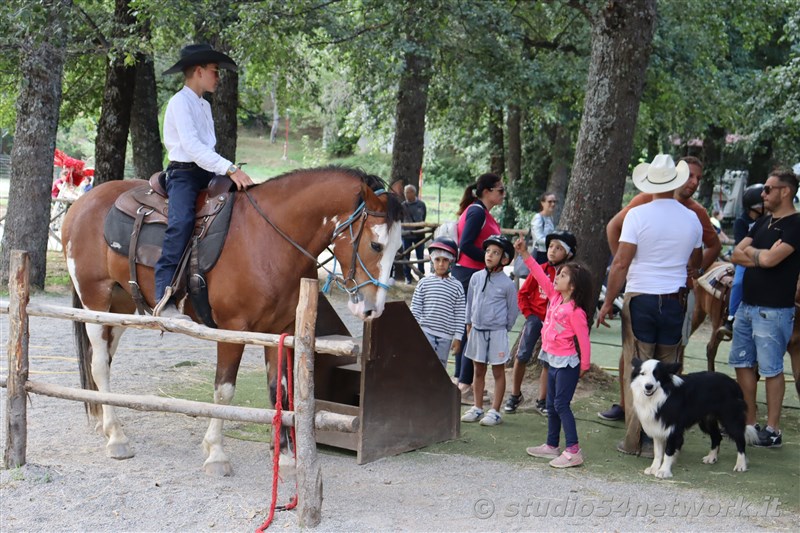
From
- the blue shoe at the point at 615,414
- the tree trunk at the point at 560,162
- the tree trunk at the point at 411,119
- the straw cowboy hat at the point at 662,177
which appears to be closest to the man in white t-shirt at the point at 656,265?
the straw cowboy hat at the point at 662,177

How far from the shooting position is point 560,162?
78.4 ft

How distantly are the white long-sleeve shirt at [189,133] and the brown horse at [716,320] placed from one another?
14.8ft

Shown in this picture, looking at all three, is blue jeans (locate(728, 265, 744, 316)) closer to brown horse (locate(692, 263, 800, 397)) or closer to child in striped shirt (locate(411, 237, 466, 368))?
brown horse (locate(692, 263, 800, 397))

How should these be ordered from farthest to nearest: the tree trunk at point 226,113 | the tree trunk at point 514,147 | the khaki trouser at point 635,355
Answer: the tree trunk at point 514,147 → the tree trunk at point 226,113 → the khaki trouser at point 635,355

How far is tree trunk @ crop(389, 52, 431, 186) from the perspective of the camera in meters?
14.9

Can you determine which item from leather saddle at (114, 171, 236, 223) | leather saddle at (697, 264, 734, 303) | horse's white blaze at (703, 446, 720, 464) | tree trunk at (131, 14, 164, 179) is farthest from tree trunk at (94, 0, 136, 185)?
horse's white blaze at (703, 446, 720, 464)

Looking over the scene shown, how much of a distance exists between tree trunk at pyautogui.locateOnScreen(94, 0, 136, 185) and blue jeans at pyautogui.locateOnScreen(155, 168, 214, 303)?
988 cm

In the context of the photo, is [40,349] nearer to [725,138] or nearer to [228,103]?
[228,103]

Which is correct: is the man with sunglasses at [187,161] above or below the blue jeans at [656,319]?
above

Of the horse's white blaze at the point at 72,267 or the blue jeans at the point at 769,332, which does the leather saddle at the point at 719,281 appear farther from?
the horse's white blaze at the point at 72,267

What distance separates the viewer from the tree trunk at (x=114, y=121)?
1465cm

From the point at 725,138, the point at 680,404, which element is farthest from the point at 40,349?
the point at 725,138

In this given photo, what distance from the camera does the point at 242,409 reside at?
16.1 ft
